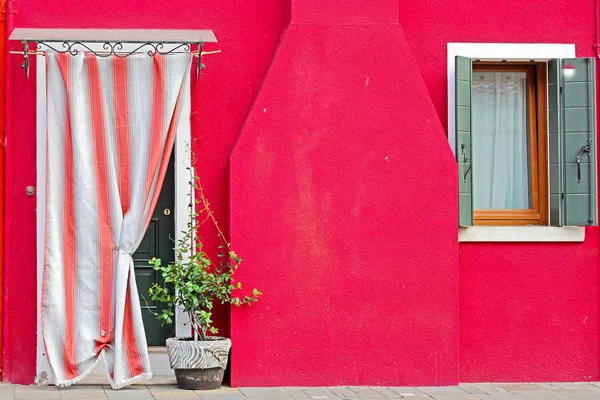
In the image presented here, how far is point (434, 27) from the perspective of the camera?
313 inches

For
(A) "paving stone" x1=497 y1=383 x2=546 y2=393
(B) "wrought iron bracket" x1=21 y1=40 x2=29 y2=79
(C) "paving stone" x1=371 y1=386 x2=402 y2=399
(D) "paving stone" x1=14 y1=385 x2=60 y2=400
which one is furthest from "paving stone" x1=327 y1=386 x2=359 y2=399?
(B) "wrought iron bracket" x1=21 y1=40 x2=29 y2=79

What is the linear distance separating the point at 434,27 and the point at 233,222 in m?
2.25

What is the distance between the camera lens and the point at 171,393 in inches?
279

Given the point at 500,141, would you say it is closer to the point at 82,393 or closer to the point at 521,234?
the point at 521,234

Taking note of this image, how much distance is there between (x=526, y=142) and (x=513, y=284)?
1.18 m

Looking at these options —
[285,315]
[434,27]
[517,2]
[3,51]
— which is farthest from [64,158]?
[517,2]

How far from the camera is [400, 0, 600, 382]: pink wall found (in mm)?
7840

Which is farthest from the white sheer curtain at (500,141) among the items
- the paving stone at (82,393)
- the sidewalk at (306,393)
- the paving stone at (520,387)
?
the paving stone at (82,393)

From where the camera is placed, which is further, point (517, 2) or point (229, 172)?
point (517, 2)

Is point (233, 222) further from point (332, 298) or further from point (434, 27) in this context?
point (434, 27)

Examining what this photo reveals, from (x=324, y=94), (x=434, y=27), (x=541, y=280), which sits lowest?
(x=541, y=280)

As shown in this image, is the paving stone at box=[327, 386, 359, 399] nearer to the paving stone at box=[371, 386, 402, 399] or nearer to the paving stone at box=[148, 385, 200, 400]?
the paving stone at box=[371, 386, 402, 399]

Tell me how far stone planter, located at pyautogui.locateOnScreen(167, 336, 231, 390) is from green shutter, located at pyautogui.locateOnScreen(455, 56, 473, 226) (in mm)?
2097

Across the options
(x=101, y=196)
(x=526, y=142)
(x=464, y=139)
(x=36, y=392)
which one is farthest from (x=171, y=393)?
(x=526, y=142)
